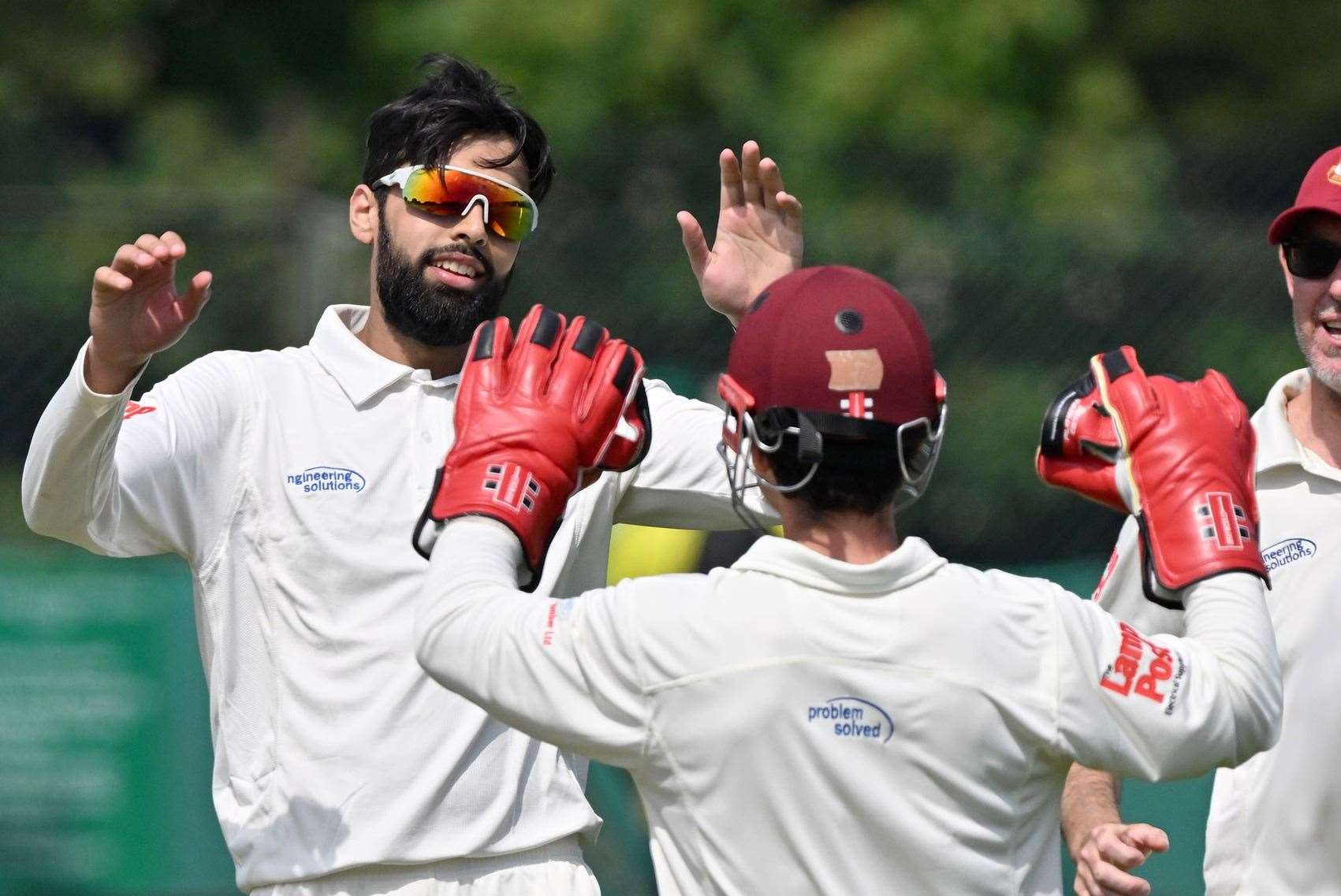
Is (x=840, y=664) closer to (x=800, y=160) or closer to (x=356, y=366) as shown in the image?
(x=356, y=366)

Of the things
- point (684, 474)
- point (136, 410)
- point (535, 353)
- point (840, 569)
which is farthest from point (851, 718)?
point (136, 410)

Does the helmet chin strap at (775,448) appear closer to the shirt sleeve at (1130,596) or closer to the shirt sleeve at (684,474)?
the shirt sleeve at (684,474)

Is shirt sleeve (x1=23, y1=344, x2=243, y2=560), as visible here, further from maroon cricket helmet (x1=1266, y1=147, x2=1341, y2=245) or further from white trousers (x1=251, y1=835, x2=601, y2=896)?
maroon cricket helmet (x1=1266, y1=147, x2=1341, y2=245)

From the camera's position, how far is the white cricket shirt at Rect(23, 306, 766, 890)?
375 centimetres

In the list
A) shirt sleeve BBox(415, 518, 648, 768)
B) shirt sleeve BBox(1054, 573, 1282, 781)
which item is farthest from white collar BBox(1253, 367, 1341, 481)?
shirt sleeve BBox(415, 518, 648, 768)

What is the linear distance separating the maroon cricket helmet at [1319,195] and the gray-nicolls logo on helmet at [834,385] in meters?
1.47

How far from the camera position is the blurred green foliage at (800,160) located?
7.75 metres

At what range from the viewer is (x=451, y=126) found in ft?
14.1

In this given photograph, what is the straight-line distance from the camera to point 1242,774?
12.7ft

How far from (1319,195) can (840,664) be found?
74.9 inches

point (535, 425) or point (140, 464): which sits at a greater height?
point (535, 425)

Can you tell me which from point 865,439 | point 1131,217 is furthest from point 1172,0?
point 865,439

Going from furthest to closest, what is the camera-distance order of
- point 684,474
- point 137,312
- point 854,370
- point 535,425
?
point 684,474 → point 137,312 → point 535,425 → point 854,370

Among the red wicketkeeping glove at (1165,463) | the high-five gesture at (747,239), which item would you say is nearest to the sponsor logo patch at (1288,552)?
the red wicketkeeping glove at (1165,463)
